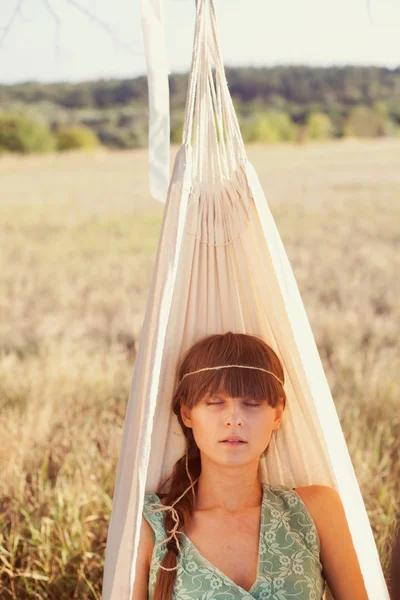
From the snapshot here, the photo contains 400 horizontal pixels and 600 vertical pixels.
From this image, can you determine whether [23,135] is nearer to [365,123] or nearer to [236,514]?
[365,123]

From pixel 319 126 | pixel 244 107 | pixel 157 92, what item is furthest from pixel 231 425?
pixel 319 126

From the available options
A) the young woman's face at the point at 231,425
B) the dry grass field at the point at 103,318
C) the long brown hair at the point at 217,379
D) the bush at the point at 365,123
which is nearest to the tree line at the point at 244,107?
the bush at the point at 365,123

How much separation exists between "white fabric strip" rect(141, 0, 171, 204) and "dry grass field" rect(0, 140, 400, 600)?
3.18 ft

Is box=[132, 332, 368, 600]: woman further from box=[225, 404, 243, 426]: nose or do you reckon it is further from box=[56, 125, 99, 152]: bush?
box=[56, 125, 99, 152]: bush

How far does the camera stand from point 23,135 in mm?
11141

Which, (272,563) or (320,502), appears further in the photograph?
(320,502)

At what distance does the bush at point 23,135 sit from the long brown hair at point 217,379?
31.6 ft

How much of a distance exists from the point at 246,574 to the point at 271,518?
13cm

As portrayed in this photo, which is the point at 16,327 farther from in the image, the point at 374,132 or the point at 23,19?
the point at 374,132

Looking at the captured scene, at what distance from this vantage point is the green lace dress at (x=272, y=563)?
1514 mm

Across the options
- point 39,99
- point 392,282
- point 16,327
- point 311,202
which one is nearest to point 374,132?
point 311,202

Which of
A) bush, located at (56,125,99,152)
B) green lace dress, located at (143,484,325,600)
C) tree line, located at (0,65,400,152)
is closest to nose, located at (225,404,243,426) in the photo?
green lace dress, located at (143,484,325,600)

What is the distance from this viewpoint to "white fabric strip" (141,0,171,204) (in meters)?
1.74

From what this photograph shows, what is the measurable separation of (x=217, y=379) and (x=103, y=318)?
4.25 meters
